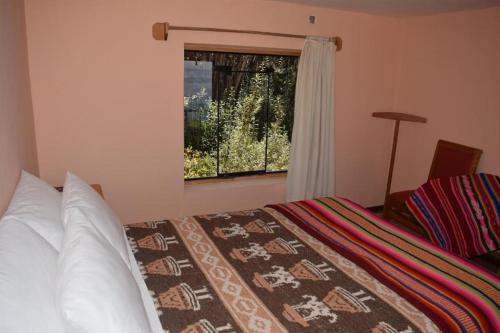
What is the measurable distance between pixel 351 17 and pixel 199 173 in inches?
→ 89.5

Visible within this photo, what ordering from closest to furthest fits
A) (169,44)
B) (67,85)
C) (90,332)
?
(90,332), (67,85), (169,44)

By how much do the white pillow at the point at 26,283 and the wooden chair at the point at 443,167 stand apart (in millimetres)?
3054

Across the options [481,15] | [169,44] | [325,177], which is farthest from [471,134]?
[169,44]

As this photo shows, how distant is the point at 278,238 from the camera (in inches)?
91.5

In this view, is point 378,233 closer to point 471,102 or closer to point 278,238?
point 278,238

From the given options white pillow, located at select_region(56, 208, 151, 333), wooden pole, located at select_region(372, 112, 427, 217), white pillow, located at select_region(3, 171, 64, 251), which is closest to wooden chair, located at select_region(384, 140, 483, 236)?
wooden pole, located at select_region(372, 112, 427, 217)

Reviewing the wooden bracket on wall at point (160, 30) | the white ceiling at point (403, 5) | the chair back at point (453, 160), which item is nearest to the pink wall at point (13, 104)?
the wooden bracket on wall at point (160, 30)

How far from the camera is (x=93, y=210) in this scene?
5.87ft

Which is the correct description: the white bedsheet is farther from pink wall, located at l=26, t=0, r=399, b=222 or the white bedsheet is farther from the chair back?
the chair back

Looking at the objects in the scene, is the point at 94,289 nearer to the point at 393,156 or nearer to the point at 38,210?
the point at 38,210

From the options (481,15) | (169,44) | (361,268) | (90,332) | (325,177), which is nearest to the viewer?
(90,332)

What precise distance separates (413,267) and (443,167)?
2.24 m

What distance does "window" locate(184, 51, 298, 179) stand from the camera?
377 cm

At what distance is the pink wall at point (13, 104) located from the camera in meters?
1.82
